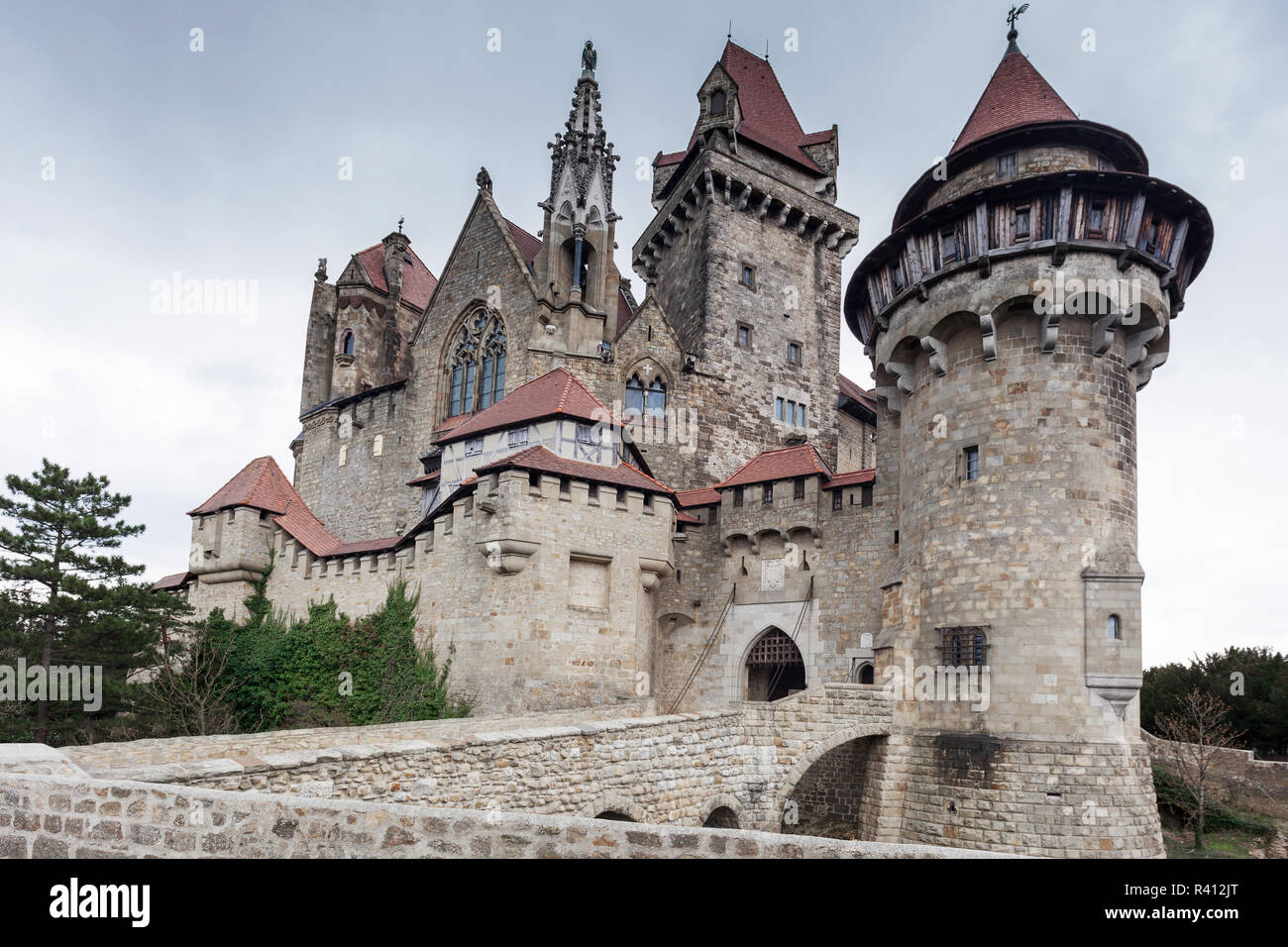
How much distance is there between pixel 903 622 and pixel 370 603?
45.6 ft

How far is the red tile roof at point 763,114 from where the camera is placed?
115 ft

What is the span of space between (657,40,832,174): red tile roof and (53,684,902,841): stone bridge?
80.3 ft

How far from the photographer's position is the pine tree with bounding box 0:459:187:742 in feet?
71.2

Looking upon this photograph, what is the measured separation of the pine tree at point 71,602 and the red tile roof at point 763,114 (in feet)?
81.0

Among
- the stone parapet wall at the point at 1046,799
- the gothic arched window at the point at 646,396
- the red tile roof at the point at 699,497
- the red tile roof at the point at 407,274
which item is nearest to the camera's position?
the stone parapet wall at the point at 1046,799

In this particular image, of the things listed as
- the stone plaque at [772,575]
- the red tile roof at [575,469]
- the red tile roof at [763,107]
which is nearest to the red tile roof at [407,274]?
the red tile roof at [763,107]

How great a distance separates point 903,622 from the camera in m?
17.7

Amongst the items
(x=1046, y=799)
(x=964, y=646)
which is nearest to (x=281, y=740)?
(x=964, y=646)

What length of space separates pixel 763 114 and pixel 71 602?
30.1 metres

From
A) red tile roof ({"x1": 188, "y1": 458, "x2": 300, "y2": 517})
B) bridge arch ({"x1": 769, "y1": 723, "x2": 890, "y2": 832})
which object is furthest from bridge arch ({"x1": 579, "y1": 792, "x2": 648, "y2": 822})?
red tile roof ({"x1": 188, "y1": 458, "x2": 300, "y2": 517})

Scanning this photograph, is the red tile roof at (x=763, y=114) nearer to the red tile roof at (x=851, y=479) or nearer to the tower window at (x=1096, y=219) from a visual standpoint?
the red tile roof at (x=851, y=479)

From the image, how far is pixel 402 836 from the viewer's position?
19.4 ft

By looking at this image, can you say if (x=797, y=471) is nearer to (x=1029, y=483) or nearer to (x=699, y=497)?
(x=699, y=497)
